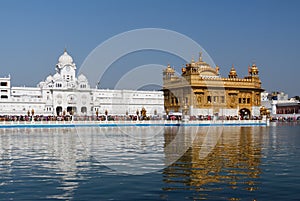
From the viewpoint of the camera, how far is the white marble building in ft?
277

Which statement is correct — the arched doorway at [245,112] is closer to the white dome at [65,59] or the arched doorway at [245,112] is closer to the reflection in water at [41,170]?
the white dome at [65,59]

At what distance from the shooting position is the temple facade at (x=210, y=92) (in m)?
62.7

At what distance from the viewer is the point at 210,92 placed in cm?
6384

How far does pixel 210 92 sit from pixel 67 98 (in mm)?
34765

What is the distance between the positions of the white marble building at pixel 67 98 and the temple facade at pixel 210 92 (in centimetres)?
2380

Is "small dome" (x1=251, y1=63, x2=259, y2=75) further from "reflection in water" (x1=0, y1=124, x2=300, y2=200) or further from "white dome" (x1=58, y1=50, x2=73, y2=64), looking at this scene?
"reflection in water" (x1=0, y1=124, x2=300, y2=200)

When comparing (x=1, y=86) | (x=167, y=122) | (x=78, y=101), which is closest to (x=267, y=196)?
(x=167, y=122)

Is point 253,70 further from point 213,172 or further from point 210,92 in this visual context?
point 213,172

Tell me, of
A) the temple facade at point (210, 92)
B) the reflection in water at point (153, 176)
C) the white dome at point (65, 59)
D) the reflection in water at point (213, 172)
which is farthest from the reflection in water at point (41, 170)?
the white dome at point (65, 59)

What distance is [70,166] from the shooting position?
532 inches

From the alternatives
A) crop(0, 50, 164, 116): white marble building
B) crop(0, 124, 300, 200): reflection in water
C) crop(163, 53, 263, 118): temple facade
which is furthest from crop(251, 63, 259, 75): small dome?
crop(0, 124, 300, 200): reflection in water

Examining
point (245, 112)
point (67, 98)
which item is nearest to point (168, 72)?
point (245, 112)

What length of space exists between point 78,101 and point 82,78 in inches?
262

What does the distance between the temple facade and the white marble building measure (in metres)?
23.8
